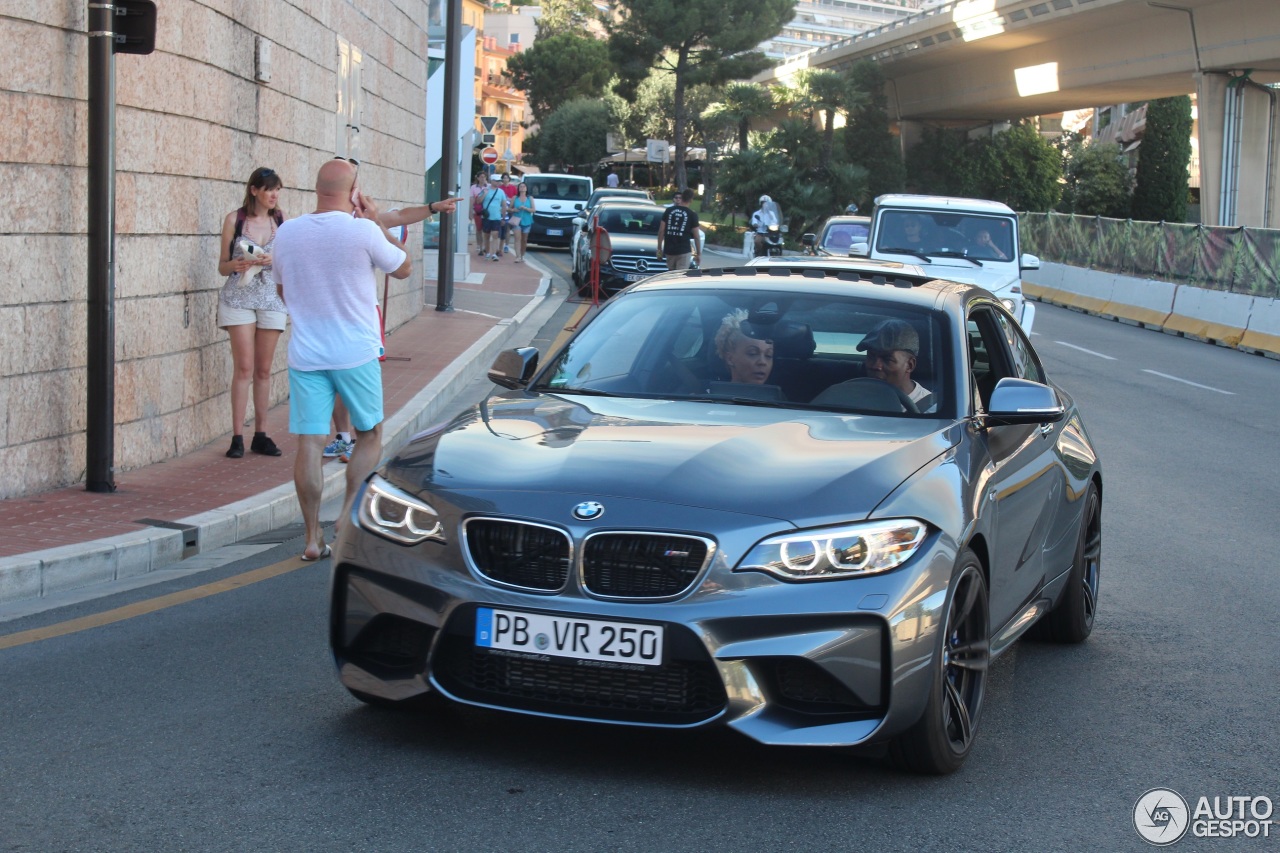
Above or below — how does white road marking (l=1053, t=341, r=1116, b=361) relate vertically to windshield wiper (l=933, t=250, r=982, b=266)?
below

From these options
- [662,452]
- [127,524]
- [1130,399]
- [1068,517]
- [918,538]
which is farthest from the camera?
[1130,399]

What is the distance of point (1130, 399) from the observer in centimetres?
1611

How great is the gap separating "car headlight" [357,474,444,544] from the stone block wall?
417 centimetres

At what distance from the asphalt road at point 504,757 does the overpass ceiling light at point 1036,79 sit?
46.7 metres

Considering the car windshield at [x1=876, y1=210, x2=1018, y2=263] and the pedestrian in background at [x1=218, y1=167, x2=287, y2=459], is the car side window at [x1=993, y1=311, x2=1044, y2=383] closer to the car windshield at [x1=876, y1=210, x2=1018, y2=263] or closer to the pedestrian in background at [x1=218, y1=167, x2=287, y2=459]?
the pedestrian in background at [x1=218, y1=167, x2=287, y2=459]

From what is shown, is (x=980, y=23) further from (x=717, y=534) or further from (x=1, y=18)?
(x=717, y=534)

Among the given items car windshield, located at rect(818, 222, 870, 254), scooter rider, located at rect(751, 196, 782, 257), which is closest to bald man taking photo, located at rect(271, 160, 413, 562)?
car windshield, located at rect(818, 222, 870, 254)

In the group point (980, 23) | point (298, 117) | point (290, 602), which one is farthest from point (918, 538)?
point (980, 23)

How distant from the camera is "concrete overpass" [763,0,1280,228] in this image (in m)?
40.3

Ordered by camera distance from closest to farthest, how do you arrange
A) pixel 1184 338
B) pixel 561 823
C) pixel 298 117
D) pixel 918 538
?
pixel 561 823, pixel 918 538, pixel 298 117, pixel 1184 338

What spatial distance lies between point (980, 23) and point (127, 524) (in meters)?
47.0

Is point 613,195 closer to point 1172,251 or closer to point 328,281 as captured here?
point 1172,251

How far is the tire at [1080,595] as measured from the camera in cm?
611

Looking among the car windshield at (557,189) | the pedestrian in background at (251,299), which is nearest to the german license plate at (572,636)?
the pedestrian in background at (251,299)
